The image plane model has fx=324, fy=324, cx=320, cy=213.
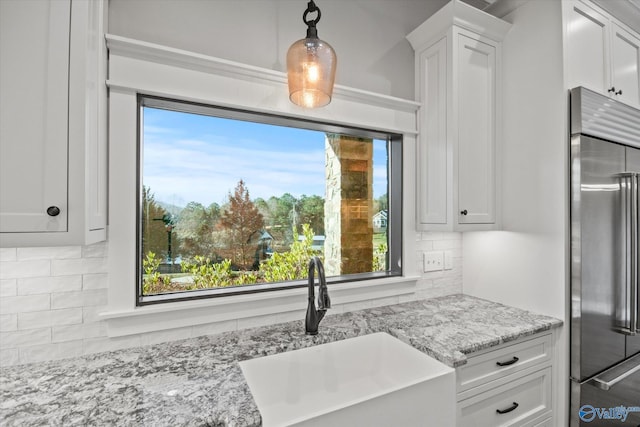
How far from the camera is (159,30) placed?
4.65ft

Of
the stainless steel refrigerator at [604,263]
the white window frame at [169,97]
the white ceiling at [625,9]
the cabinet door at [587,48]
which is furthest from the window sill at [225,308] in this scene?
the white ceiling at [625,9]

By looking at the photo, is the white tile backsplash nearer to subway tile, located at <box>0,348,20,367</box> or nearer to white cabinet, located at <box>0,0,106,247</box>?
subway tile, located at <box>0,348,20,367</box>

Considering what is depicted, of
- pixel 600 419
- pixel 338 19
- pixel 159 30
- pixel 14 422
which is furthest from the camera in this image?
pixel 338 19

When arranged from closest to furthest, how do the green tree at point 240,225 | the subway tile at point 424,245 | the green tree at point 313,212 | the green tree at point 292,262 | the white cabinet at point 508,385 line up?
the white cabinet at point 508,385, the green tree at point 240,225, the green tree at point 292,262, the green tree at point 313,212, the subway tile at point 424,245

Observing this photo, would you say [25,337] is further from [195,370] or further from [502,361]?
[502,361]

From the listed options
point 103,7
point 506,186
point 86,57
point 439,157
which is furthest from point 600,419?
point 103,7

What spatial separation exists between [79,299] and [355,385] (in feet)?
3.93

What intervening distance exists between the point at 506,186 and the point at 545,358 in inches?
37.0

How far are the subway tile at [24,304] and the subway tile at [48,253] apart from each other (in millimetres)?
145

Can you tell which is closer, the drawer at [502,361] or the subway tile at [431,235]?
the drawer at [502,361]

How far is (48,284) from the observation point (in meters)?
1.23

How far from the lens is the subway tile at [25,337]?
46.3 inches

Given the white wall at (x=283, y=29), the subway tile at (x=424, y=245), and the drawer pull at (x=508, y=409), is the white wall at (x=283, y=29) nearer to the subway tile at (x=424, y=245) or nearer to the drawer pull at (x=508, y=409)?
the subway tile at (x=424, y=245)

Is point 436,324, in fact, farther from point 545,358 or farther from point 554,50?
point 554,50
